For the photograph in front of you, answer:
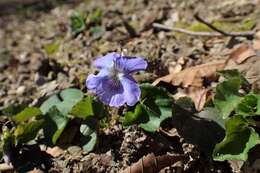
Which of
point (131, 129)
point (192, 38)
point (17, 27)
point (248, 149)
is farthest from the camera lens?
point (17, 27)

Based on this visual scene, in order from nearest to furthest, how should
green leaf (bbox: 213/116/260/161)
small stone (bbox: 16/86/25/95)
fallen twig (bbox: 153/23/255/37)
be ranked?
green leaf (bbox: 213/116/260/161) < fallen twig (bbox: 153/23/255/37) < small stone (bbox: 16/86/25/95)

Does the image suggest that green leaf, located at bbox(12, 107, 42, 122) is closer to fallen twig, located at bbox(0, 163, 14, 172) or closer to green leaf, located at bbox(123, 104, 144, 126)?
fallen twig, located at bbox(0, 163, 14, 172)

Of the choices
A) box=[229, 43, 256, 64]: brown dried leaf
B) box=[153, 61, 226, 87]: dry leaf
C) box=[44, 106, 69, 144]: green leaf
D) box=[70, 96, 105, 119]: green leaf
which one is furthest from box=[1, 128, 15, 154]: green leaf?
box=[229, 43, 256, 64]: brown dried leaf

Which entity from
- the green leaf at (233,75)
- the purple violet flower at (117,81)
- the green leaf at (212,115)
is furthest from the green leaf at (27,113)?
the green leaf at (233,75)

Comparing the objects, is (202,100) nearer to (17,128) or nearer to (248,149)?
(248,149)

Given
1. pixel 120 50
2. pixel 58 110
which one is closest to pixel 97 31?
pixel 120 50

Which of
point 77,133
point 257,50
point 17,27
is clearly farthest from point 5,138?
point 17,27
